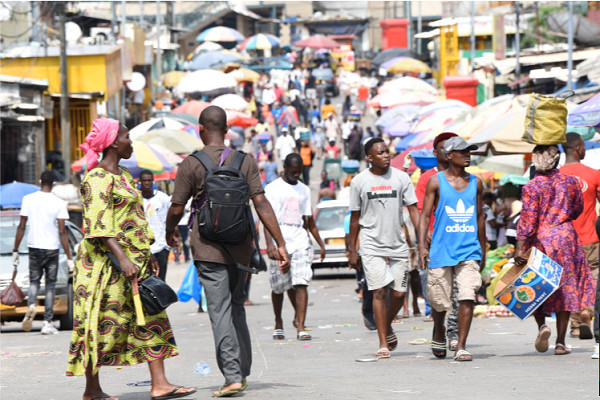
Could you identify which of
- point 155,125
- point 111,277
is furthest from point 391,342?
point 155,125

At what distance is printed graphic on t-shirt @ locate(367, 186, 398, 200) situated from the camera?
995cm

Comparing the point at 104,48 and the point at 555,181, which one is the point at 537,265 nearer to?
the point at 555,181

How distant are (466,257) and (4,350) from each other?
503 centimetres

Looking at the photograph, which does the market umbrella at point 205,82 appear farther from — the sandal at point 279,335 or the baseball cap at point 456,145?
the baseball cap at point 456,145

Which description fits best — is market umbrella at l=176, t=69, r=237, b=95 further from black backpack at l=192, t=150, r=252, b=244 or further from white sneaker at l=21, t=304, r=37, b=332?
black backpack at l=192, t=150, r=252, b=244

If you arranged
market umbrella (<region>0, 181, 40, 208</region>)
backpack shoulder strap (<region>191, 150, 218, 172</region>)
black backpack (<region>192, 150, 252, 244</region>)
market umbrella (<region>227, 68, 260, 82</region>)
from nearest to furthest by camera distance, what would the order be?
black backpack (<region>192, 150, 252, 244</region>) < backpack shoulder strap (<region>191, 150, 218, 172</region>) < market umbrella (<region>0, 181, 40, 208</region>) < market umbrella (<region>227, 68, 260, 82</region>)

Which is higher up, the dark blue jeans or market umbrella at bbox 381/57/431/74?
market umbrella at bbox 381/57/431/74

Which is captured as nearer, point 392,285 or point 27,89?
point 392,285

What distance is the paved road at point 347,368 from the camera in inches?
306

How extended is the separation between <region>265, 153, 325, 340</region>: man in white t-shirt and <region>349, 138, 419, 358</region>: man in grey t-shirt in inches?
89.5

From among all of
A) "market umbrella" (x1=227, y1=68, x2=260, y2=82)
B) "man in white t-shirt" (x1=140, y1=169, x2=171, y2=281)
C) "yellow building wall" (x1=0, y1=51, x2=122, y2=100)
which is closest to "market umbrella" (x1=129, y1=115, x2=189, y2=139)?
"yellow building wall" (x1=0, y1=51, x2=122, y2=100)

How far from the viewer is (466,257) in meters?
9.47

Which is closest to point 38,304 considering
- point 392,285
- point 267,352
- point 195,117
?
point 267,352

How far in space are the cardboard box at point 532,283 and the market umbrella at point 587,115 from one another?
4.49 m
